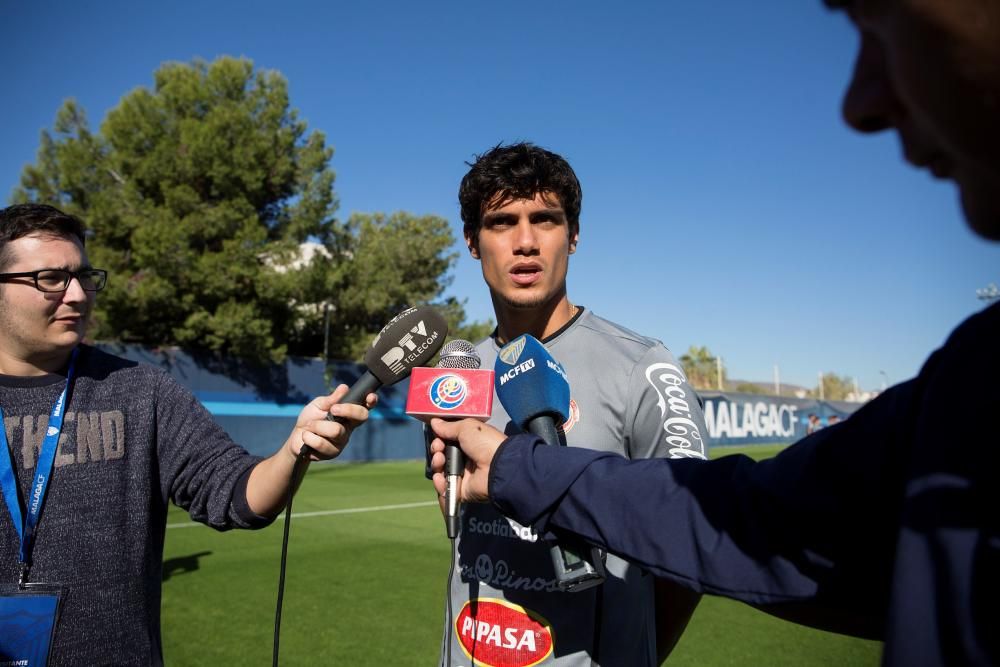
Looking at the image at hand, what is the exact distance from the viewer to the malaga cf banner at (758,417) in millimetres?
30016

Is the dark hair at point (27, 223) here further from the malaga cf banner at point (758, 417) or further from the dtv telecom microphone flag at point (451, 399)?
the malaga cf banner at point (758, 417)

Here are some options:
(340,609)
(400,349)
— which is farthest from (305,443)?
(340,609)

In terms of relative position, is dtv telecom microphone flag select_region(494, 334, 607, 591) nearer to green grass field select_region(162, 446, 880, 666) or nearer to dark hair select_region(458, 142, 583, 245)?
dark hair select_region(458, 142, 583, 245)

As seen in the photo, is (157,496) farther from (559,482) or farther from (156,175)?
(156,175)

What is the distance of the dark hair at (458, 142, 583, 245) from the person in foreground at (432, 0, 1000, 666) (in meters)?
1.14

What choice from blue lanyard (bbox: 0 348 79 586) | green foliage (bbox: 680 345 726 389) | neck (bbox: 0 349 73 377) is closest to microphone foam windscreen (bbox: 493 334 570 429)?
blue lanyard (bbox: 0 348 79 586)

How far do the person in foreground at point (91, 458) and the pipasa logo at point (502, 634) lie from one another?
2.09 ft

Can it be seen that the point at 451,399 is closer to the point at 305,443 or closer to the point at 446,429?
the point at 446,429

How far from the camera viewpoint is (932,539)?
31.7 inches

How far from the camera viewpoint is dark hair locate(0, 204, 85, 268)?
2.20 meters

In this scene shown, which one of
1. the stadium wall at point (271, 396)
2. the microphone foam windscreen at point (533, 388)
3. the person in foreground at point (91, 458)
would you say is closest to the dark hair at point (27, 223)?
the person in foreground at point (91, 458)

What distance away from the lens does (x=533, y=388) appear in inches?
66.7

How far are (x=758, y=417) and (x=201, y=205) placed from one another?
2535 centimetres

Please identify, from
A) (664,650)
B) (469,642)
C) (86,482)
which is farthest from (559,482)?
(86,482)
